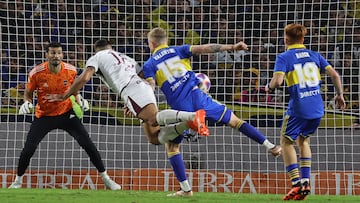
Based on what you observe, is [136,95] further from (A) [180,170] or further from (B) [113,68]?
(A) [180,170]

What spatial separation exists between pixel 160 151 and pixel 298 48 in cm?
481

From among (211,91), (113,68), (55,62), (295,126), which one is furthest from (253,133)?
(211,91)

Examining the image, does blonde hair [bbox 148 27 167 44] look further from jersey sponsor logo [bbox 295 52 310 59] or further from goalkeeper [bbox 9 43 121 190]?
goalkeeper [bbox 9 43 121 190]

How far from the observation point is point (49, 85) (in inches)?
477

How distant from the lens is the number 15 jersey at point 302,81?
9.41 meters

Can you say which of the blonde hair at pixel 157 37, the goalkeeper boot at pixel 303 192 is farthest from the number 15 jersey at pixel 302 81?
the blonde hair at pixel 157 37

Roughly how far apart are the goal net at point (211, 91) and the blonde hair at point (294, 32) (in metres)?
4.29

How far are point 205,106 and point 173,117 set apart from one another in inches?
33.1

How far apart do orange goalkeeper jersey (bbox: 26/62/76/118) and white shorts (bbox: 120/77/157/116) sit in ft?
7.62

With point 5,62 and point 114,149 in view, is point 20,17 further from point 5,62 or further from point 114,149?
point 114,149

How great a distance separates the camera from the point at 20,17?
599 inches

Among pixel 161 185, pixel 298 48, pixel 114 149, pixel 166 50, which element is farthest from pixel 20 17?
pixel 298 48

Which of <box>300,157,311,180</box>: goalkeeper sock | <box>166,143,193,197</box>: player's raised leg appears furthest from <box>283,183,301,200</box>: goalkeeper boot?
<box>166,143,193,197</box>: player's raised leg

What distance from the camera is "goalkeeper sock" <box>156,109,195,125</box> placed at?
30.8ft
